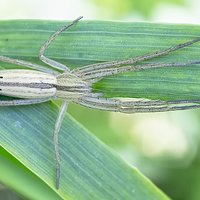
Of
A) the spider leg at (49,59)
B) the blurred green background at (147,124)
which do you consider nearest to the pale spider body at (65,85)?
the spider leg at (49,59)

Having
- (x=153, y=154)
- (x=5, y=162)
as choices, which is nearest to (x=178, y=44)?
(x=5, y=162)

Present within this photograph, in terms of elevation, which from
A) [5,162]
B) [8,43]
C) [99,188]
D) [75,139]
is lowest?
[5,162]

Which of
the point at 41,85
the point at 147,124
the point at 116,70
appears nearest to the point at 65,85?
the point at 41,85

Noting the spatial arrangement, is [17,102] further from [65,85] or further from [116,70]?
[116,70]

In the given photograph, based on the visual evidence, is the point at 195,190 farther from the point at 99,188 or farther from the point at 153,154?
the point at 99,188

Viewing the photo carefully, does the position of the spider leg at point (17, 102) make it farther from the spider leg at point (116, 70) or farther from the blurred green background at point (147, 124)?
the blurred green background at point (147, 124)

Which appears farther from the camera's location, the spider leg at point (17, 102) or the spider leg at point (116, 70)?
the spider leg at point (17, 102)
